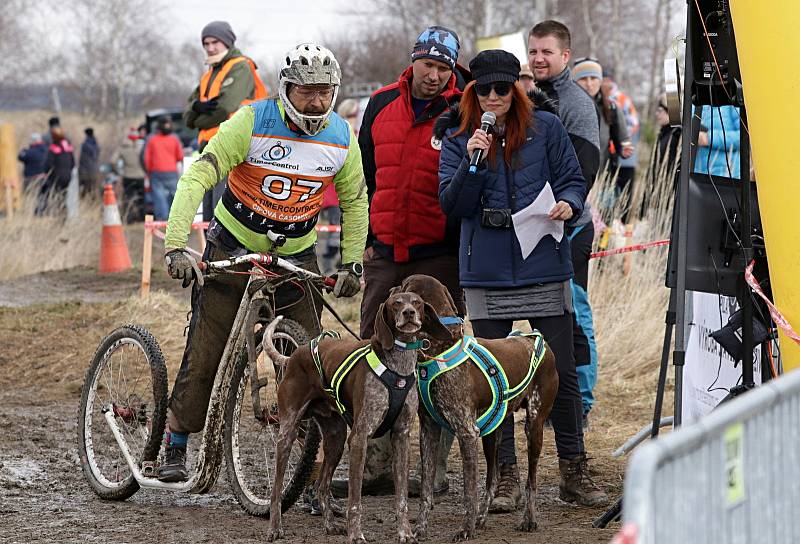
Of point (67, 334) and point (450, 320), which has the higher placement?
point (450, 320)

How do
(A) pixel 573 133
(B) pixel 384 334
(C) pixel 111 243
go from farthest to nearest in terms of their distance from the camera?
(C) pixel 111 243 → (A) pixel 573 133 → (B) pixel 384 334

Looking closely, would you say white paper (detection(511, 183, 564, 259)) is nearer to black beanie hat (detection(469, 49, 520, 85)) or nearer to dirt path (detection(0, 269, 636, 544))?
black beanie hat (detection(469, 49, 520, 85))

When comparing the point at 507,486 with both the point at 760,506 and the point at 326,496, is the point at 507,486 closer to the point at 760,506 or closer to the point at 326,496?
the point at 326,496

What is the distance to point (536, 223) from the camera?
5.98m

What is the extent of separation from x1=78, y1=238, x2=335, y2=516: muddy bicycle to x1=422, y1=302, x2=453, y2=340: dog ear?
79cm

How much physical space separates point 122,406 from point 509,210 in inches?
87.0

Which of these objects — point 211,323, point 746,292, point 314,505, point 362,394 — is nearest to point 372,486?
point 314,505

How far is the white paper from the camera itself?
19.5ft

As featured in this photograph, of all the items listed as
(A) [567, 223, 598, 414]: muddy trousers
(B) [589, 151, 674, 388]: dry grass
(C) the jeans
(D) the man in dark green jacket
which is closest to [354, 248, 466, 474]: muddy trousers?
(A) [567, 223, 598, 414]: muddy trousers

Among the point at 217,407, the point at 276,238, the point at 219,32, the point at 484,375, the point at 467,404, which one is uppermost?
the point at 219,32

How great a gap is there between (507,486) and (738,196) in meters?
1.70

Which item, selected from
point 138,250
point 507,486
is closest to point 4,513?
point 507,486

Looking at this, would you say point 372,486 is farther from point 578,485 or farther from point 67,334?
point 67,334

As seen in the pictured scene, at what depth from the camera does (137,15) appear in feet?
176
